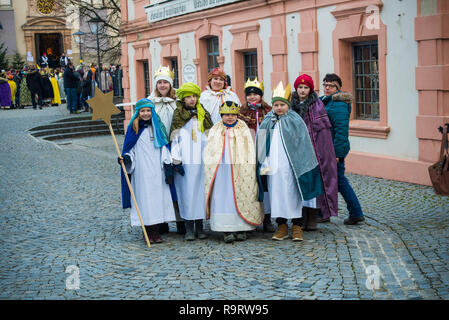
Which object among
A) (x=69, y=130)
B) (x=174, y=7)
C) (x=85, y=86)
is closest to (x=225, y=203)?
(x=174, y=7)

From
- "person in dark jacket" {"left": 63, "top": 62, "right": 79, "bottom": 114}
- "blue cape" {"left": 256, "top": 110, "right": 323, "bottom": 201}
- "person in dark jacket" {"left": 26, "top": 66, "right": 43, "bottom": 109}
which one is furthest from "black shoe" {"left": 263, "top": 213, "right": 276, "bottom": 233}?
"person in dark jacket" {"left": 26, "top": 66, "right": 43, "bottom": 109}

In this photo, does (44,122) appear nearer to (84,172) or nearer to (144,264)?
(84,172)

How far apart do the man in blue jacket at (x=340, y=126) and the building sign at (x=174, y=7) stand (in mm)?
7963

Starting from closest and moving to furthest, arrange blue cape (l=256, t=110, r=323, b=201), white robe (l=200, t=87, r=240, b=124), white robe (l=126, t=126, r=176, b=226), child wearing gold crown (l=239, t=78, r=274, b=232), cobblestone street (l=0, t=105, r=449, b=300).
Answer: cobblestone street (l=0, t=105, r=449, b=300)
blue cape (l=256, t=110, r=323, b=201)
white robe (l=126, t=126, r=176, b=226)
child wearing gold crown (l=239, t=78, r=274, b=232)
white robe (l=200, t=87, r=240, b=124)

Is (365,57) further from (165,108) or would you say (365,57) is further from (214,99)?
(165,108)

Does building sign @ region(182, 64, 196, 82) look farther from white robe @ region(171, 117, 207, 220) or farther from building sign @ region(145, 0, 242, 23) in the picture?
white robe @ region(171, 117, 207, 220)

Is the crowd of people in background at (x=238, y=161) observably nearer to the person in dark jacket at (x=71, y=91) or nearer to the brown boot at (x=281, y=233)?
the brown boot at (x=281, y=233)

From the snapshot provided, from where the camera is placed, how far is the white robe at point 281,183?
24.0 feet

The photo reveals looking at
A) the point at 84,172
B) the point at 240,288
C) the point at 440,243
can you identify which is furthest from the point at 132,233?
the point at 84,172

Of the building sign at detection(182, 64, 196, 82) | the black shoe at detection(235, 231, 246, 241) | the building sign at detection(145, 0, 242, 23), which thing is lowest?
the black shoe at detection(235, 231, 246, 241)

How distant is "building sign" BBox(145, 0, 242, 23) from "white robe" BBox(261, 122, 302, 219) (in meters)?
8.82

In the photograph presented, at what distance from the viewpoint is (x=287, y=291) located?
5605 mm

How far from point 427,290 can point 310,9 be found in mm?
8521

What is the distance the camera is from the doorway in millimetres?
53688
